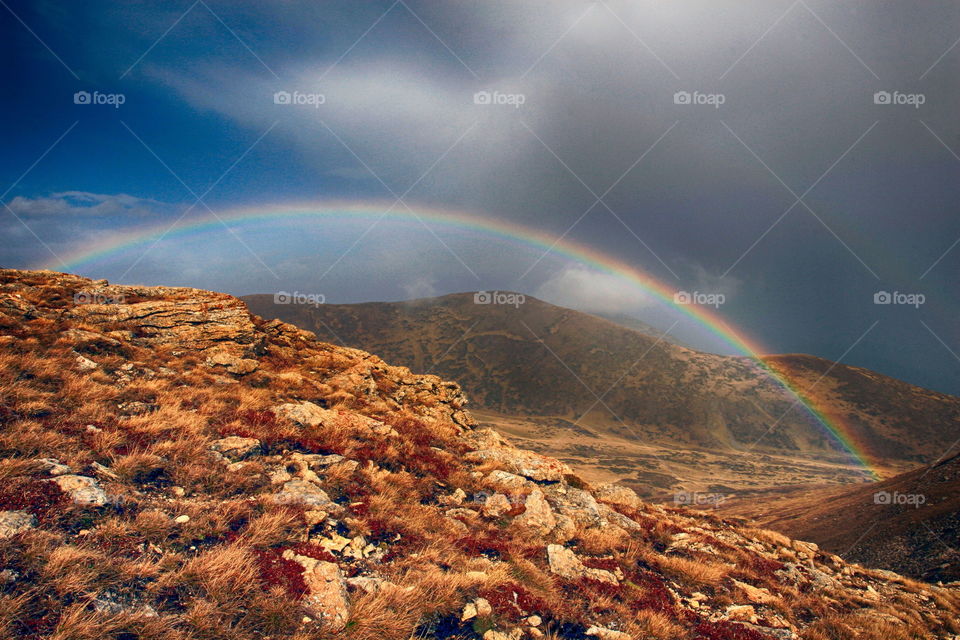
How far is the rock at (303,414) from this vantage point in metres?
11.4

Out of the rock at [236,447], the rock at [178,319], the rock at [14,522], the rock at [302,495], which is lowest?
the rock at [302,495]

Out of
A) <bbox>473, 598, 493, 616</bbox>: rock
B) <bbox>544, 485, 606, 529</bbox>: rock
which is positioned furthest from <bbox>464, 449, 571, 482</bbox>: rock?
<bbox>473, 598, 493, 616</bbox>: rock

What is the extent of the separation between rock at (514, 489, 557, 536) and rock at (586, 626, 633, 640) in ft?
10.8

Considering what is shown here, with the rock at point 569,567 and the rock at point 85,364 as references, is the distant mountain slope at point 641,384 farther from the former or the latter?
the rock at point 85,364

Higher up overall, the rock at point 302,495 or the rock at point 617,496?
the rock at point 302,495

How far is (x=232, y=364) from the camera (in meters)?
14.3

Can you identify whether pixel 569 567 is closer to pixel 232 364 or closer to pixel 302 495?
pixel 302 495

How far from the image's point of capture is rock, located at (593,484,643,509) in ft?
50.1

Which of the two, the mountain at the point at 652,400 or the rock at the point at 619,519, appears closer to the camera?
the rock at the point at 619,519

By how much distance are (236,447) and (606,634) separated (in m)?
8.16

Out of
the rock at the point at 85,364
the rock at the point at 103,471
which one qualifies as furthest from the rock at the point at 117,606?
the rock at the point at 85,364

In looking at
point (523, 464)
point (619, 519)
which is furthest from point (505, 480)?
point (619, 519)

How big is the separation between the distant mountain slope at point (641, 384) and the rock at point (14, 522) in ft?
455

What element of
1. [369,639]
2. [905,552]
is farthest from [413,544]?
[905,552]
